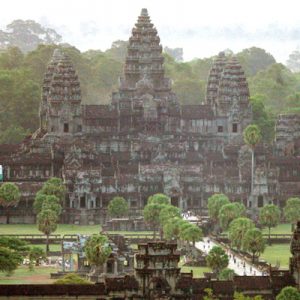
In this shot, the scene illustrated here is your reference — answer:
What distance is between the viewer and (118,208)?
136m

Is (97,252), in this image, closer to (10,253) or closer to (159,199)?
(10,253)

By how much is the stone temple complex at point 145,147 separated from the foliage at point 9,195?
2.27 m

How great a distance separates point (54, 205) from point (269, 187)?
19168 millimetres

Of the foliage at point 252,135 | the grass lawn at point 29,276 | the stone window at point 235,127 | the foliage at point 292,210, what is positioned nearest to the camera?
the grass lawn at point 29,276

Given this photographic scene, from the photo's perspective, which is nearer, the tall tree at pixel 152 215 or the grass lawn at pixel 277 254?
the grass lawn at pixel 277 254

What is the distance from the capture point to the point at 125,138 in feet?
504

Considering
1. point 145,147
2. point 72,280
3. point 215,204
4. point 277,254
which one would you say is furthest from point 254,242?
point 145,147

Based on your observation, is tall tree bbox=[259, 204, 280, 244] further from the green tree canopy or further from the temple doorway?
the temple doorway

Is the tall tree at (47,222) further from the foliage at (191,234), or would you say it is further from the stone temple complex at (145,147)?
the stone temple complex at (145,147)

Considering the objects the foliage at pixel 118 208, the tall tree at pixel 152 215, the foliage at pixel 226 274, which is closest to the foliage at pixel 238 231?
the tall tree at pixel 152 215

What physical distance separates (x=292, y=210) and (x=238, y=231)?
1744 centimetres

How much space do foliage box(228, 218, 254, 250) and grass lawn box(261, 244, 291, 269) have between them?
1739 millimetres

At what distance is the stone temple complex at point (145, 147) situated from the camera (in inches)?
5615

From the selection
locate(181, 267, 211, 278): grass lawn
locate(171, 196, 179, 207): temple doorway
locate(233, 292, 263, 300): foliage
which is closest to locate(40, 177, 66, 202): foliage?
locate(171, 196, 179, 207): temple doorway
